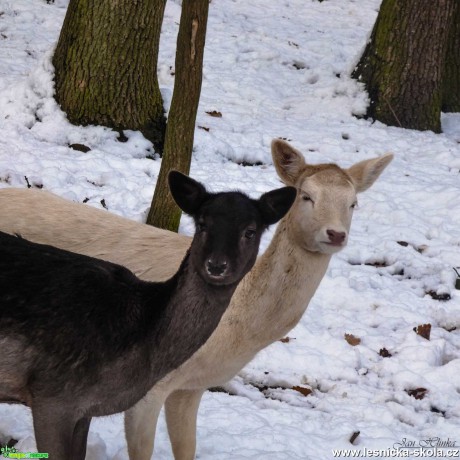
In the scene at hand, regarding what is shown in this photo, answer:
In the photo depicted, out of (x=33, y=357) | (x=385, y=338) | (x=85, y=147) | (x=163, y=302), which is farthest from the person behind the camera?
(x=85, y=147)

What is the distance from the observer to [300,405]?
6719 mm

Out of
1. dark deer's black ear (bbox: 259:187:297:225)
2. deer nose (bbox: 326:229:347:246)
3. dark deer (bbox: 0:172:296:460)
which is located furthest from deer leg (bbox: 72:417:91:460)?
deer nose (bbox: 326:229:347:246)

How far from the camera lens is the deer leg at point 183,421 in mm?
5688

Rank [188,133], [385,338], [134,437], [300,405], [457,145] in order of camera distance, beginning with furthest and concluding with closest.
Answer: [457,145] → [188,133] → [385,338] → [300,405] → [134,437]

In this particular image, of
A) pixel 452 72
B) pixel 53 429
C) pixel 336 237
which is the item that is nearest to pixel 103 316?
pixel 53 429

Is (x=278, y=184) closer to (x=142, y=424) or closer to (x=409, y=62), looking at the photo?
(x=409, y=62)

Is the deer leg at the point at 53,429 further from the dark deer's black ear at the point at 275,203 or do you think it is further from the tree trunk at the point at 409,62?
the tree trunk at the point at 409,62

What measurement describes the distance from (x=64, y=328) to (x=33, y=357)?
20 centimetres

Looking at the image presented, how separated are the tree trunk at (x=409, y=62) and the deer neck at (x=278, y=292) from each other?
6974mm

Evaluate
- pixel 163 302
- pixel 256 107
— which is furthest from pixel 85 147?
pixel 163 302

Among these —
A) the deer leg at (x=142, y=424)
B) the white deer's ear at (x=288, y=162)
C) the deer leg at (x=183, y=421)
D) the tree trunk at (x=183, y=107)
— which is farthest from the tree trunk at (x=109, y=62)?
the deer leg at (x=142, y=424)

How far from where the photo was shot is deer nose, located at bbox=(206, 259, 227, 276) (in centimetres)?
453

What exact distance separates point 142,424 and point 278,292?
1.15 metres

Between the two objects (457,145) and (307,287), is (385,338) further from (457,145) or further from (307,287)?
(457,145)
